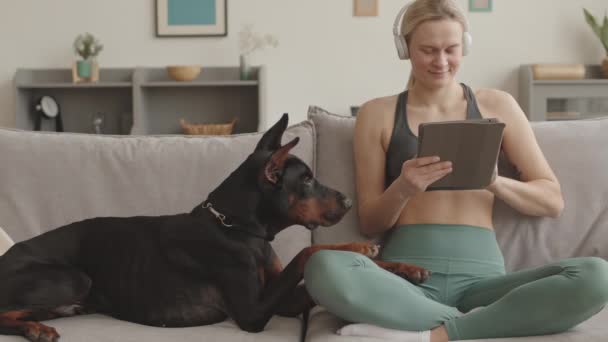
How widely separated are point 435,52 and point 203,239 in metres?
0.81

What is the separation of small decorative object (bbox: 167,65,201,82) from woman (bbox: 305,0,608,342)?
282cm

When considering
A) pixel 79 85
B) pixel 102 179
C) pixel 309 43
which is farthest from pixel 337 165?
pixel 79 85

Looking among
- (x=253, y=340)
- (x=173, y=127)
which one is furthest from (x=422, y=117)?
(x=173, y=127)

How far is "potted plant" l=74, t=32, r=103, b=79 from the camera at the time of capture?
15.6ft

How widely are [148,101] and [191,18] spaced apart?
2.17 ft

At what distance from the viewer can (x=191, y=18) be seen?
496 centimetres

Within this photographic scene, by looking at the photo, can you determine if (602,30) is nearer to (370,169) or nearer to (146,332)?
(370,169)

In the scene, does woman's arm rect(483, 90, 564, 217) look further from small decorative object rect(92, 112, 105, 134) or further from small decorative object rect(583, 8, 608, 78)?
small decorative object rect(92, 112, 105, 134)

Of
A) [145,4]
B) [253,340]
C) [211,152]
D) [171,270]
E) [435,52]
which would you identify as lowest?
[253,340]

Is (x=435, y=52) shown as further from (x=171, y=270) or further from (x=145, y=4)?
(x=145, y=4)

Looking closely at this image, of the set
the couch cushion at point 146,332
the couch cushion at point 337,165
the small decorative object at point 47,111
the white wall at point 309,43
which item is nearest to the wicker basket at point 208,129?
the white wall at point 309,43

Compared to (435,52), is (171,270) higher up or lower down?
lower down

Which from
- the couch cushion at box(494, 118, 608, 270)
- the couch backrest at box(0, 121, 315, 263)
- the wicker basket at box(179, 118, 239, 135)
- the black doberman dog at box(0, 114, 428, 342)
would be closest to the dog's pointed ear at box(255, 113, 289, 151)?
the black doberman dog at box(0, 114, 428, 342)

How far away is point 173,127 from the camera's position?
5.02 meters
